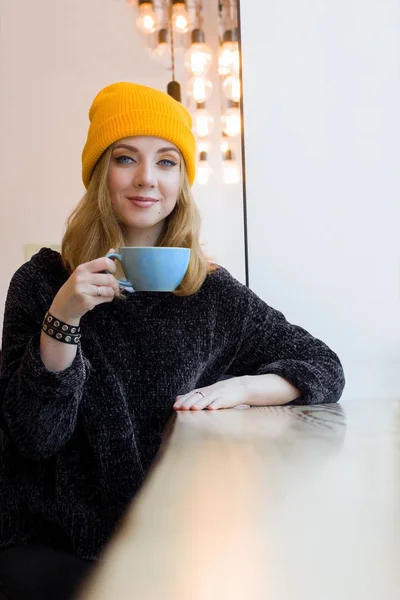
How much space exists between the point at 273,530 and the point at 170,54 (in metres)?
2.79

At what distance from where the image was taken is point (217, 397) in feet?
3.42

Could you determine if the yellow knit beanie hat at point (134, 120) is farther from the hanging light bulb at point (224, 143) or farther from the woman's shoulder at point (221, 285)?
the hanging light bulb at point (224, 143)

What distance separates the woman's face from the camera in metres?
1.22

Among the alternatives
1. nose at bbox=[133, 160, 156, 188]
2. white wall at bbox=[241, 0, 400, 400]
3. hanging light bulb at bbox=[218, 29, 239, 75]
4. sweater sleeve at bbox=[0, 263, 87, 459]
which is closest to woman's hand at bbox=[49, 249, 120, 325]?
sweater sleeve at bbox=[0, 263, 87, 459]

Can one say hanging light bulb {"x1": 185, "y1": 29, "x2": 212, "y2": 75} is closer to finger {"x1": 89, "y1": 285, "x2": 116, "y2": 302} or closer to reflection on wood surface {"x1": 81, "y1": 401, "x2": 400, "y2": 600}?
finger {"x1": 89, "y1": 285, "x2": 116, "y2": 302}

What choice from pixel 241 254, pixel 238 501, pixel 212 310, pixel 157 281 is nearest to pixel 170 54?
pixel 241 254

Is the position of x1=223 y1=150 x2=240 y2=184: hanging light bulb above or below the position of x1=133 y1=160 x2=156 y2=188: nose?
above

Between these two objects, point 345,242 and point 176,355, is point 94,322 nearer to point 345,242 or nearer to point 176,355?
point 176,355

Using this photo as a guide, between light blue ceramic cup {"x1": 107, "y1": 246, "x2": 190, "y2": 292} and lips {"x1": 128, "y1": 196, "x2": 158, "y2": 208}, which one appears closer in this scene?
light blue ceramic cup {"x1": 107, "y1": 246, "x2": 190, "y2": 292}

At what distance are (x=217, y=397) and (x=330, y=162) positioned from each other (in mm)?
750

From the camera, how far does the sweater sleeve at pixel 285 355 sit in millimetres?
1141

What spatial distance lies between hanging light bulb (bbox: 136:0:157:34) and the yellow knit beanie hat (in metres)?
1.39

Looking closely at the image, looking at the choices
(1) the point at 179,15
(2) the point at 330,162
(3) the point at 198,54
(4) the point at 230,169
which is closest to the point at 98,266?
(2) the point at 330,162

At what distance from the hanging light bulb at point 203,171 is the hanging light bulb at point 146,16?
55cm
